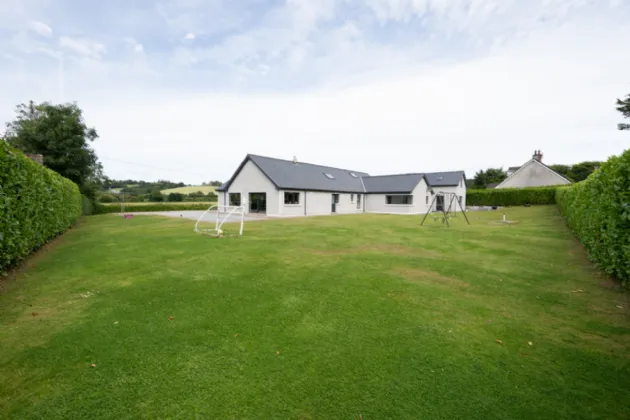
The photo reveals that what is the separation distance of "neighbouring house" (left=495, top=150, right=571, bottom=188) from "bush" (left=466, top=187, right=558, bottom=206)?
9.36 meters

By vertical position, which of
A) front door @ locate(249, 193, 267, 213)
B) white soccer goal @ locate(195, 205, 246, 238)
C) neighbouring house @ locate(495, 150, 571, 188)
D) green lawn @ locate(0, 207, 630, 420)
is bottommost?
green lawn @ locate(0, 207, 630, 420)

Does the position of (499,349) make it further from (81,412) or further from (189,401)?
(81,412)

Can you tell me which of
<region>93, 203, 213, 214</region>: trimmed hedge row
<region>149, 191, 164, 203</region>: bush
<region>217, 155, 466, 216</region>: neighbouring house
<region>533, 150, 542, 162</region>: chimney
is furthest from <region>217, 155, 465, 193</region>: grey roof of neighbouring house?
<region>149, 191, 164, 203</region>: bush

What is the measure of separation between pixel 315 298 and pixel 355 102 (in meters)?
19.5

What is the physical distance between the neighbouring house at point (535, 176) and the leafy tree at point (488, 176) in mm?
17441

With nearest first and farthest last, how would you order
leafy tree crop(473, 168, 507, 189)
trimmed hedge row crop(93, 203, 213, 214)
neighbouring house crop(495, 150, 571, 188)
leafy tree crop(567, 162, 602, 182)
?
trimmed hedge row crop(93, 203, 213, 214) < neighbouring house crop(495, 150, 571, 188) < leafy tree crop(567, 162, 602, 182) < leafy tree crop(473, 168, 507, 189)

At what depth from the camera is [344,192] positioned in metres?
32.6

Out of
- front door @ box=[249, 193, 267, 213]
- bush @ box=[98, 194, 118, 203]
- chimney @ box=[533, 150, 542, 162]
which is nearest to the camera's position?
front door @ box=[249, 193, 267, 213]

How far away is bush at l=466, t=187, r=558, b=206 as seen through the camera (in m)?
33.0

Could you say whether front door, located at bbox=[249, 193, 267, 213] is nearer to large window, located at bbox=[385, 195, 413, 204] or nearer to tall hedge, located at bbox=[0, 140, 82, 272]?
large window, located at bbox=[385, 195, 413, 204]

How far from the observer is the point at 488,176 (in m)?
63.8

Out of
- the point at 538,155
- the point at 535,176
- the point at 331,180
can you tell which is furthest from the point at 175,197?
the point at 538,155

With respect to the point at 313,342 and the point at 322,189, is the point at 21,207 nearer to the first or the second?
the point at 313,342

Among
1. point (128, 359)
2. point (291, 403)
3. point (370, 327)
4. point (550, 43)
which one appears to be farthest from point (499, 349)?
point (550, 43)
